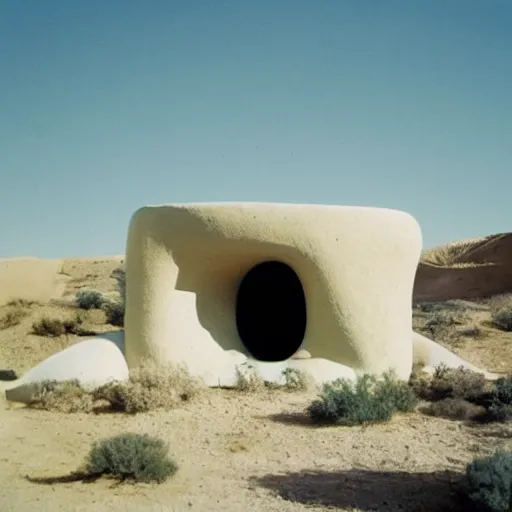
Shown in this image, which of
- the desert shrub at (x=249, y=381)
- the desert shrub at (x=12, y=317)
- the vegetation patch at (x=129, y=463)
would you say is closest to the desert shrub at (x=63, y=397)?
the desert shrub at (x=249, y=381)

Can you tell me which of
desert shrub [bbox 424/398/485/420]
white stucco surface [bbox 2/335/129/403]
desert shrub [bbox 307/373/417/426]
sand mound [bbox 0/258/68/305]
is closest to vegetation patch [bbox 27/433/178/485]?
desert shrub [bbox 307/373/417/426]

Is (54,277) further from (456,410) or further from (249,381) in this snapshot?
(456,410)

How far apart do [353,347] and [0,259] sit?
47.0 metres

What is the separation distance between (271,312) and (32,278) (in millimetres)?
32140

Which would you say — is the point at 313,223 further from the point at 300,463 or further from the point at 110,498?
the point at 110,498

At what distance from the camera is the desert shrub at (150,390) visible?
25.6 ft

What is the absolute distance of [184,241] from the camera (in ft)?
28.5

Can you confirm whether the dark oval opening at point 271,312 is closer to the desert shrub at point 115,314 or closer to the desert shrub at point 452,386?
the desert shrub at point 452,386

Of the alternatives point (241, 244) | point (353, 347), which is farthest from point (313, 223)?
point (353, 347)

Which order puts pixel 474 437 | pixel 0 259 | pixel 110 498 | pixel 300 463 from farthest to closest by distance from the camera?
pixel 0 259 → pixel 474 437 → pixel 300 463 → pixel 110 498

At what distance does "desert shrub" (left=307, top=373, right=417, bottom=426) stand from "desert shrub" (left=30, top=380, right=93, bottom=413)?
111 inches

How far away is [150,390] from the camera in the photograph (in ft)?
25.8

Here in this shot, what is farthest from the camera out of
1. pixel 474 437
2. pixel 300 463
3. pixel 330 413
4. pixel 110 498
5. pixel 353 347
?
pixel 353 347

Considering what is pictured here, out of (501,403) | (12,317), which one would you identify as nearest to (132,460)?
(501,403)
